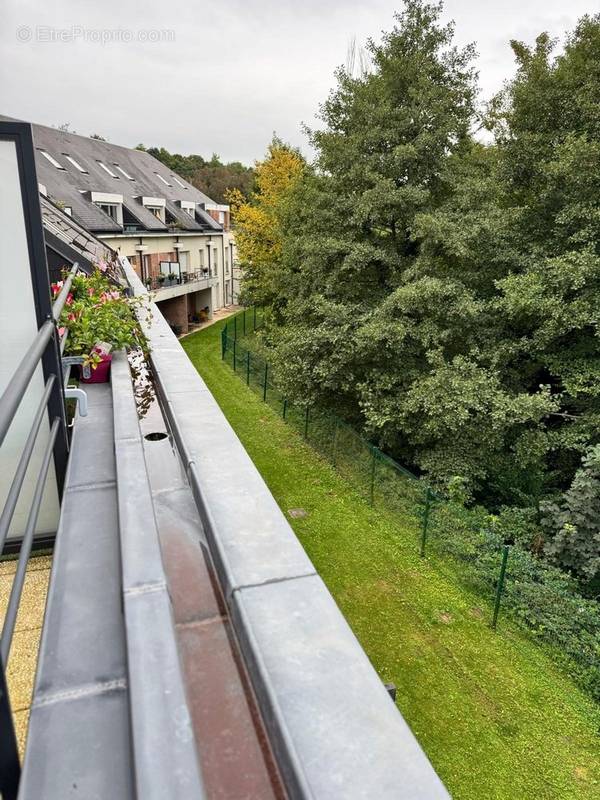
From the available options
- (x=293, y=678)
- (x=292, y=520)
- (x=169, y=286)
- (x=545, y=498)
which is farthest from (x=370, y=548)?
(x=169, y=286)

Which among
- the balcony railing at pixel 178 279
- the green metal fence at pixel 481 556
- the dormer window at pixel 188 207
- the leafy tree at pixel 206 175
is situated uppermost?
the leafy tree at pixel 206 175

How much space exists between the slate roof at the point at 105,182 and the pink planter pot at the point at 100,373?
1854 centimetres

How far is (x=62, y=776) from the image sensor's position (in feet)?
4.16

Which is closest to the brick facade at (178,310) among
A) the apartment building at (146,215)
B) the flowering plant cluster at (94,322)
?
the apartment building at (146,215)

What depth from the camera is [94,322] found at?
14.1ft

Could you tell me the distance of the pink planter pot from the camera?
169 inches

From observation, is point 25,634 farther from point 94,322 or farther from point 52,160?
point 52,160

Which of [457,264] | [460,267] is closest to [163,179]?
[457,264]

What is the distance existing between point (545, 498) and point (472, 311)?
174 inches

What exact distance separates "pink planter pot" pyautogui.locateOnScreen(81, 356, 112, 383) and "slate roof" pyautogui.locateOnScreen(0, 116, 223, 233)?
1854cm

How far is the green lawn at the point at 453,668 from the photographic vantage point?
19.0 feet

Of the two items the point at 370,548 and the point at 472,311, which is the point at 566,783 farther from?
the point at 472,311

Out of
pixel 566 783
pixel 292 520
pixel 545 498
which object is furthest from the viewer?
pixel 545 498

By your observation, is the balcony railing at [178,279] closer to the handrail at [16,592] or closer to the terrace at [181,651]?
the terrace at [181,651]
